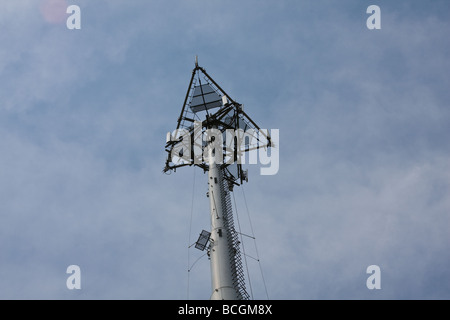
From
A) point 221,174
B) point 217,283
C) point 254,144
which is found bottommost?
point 217,283

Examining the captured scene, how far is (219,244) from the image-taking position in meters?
23.5

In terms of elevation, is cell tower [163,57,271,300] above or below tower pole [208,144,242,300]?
above

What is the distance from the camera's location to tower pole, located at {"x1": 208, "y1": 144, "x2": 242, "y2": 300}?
68.5ft

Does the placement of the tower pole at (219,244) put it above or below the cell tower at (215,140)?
below

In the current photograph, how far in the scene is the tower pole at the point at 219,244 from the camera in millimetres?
20875
